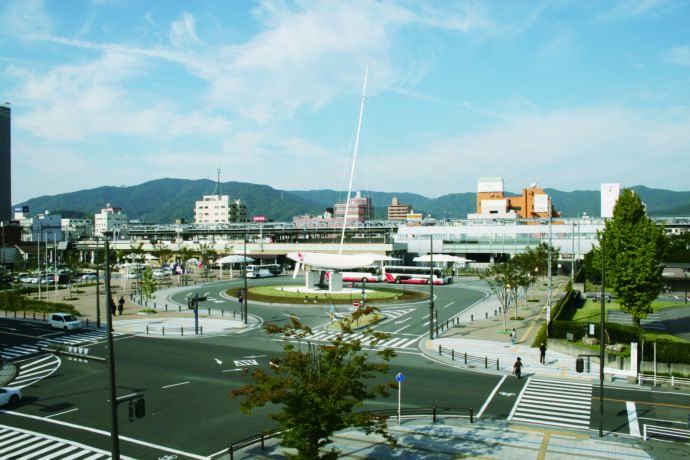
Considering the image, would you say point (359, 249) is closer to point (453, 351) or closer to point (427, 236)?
point (427, 236)

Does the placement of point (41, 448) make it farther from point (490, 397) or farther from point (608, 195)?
point (608, 195)

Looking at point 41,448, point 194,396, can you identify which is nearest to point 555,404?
point 194,396

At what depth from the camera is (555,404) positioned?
26.2 m

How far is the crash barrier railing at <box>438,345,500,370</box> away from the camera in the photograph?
3380 centimetres

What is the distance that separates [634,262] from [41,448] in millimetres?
40221

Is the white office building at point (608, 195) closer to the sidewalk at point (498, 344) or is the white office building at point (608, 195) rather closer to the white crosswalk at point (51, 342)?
the sidewalk at point (498, 344)

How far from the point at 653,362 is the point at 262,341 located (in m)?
27.0

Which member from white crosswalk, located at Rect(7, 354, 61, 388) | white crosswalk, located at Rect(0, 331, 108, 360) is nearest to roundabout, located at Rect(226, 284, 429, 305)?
white crosswalk, located at Rect(0, 331, 108, 360)

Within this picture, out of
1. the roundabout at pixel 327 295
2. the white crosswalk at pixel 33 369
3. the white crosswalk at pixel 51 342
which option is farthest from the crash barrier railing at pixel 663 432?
the roundabout at pixel 327 295

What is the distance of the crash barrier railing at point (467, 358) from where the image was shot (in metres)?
33.8

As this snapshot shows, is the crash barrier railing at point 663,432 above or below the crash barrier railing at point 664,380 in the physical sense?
above

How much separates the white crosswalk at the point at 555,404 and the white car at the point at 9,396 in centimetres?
2424

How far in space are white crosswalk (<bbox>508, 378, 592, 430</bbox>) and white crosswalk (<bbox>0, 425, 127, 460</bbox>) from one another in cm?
1786

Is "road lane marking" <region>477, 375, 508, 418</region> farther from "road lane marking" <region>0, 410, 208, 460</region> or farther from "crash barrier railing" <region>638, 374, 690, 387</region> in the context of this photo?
"road lane marking" <region>0, 410, 208, 460</region>
